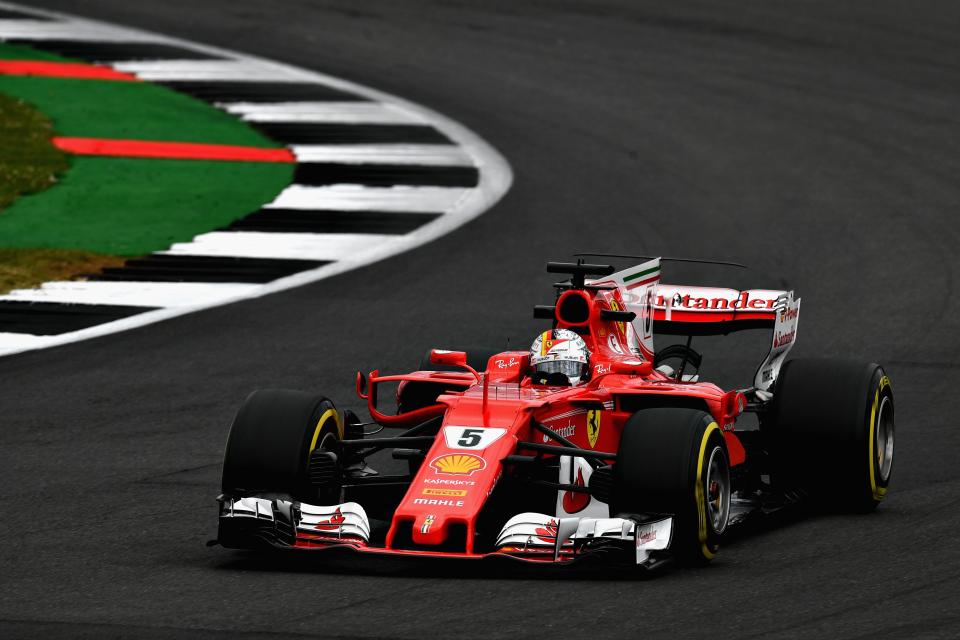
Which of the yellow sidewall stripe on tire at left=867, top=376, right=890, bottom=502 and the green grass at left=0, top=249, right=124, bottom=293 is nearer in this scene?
the yellow sidewall stripe on tire at left=867, top=376, right=890, bottom=502

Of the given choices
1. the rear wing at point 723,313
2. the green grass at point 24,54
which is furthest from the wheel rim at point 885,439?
the green grass at point 24,54

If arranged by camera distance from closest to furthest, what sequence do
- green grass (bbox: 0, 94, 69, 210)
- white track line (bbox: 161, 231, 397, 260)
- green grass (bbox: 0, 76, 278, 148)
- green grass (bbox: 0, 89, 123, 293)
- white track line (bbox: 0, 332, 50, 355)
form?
white track line (bbox: 0, 332, 50, 355), green grass (bbox: 0, 89, 123, 293), white track line (bbox: 161, 231, 397, 260), green grass (bbox: 0, 94, 69, 210), green grass (bbox: 0, 76, 278, 148)

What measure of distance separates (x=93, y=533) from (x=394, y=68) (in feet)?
54.7

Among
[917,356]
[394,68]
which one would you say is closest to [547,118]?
[394,68]

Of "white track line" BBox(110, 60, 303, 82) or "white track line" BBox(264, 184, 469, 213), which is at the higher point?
"white track line" BBox(110, 60, 303, 82)

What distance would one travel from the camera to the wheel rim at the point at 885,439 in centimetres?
1041

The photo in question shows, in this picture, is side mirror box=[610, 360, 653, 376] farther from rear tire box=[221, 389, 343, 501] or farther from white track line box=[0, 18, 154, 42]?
white track line box=[0, 18, 154, 42]

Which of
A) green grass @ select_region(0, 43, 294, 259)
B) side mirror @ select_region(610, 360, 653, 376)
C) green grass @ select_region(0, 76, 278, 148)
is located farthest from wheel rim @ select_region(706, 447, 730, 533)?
green grass @ select_region(0, 76, 278, 148)

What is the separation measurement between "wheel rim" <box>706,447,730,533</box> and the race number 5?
1065 mm

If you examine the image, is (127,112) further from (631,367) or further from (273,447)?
(273,447)

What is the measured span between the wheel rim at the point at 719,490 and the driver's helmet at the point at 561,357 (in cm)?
102

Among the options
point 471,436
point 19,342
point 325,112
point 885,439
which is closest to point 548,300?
point 19,342

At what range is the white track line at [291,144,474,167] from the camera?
2075 cm

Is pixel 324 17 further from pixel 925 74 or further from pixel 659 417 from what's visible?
pixel 659 417
